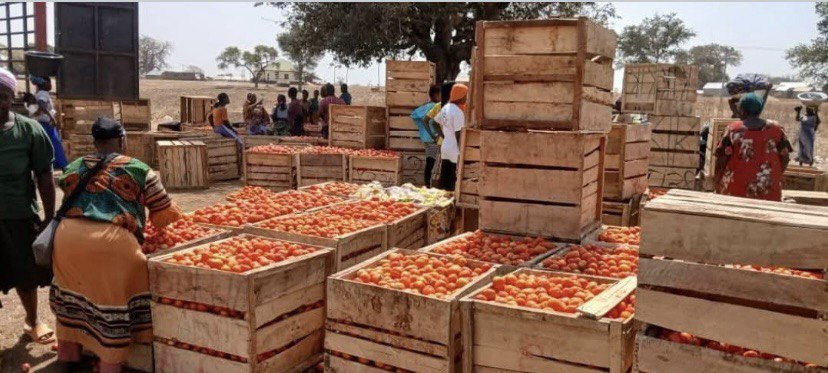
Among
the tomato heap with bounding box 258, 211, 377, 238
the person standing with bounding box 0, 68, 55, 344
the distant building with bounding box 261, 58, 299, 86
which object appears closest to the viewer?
the person standing with bounding box 0, 68, 55, 344

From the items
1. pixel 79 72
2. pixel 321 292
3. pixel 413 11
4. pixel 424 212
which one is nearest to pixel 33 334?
pixel 321 292

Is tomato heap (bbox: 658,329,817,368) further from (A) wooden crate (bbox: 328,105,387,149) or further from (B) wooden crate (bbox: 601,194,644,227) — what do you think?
(A) wooden crate (bbox: 328,105,387,149)

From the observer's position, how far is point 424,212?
699 cm

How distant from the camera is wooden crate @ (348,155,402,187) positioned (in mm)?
11945

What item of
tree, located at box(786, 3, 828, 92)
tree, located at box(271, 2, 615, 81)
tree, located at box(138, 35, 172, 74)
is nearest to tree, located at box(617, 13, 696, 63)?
tree, located at box(786, 3, 828, 92)

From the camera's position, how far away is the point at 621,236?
586 cm

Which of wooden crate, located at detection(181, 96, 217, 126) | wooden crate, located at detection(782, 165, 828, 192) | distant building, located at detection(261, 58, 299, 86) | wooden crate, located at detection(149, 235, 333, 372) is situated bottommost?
wooden crate, located at detection(149, 235, 333, 372)

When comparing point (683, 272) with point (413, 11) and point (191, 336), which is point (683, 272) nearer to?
point (191, 336)

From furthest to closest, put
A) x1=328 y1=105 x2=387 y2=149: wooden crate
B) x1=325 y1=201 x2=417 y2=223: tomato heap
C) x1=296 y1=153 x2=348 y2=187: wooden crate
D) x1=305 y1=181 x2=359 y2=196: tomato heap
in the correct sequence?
x1=328 y1=105 x2=387 y2=149: wooden crate < x1=296 y1=153 x2=348 y2=187: wooden crate < x1=305 y1=181 x2=359 y2=196: tomato heap < x1=325 y1=201 x2=417 y2=223: tomato heap

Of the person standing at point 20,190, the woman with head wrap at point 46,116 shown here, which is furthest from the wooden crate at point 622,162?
the woman with head wrap at point 46,116

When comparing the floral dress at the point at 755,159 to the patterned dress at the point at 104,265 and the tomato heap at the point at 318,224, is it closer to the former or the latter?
the tomato heap at the point at 318,224

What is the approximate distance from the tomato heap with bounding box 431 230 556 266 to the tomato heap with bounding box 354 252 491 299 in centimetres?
Result: 36

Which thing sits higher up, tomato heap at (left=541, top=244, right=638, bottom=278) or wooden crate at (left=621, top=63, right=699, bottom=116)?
wooden crate at (left=621, top=63, right=699, bottom=116)

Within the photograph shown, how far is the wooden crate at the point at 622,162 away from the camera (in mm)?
7749
